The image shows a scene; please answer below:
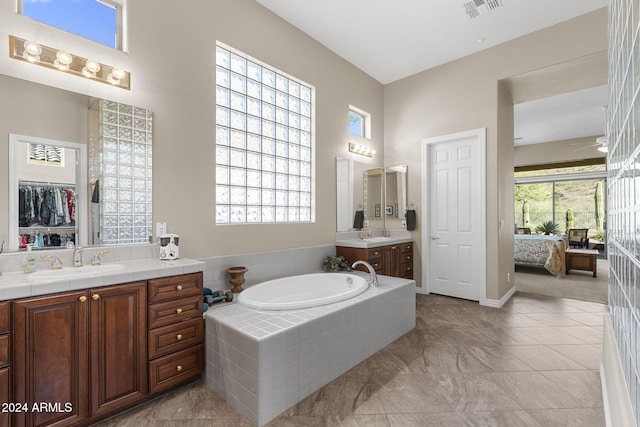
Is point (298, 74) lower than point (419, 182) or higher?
higher

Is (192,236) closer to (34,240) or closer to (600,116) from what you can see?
(34,240)

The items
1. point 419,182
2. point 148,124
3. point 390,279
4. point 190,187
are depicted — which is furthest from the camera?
point 419,182

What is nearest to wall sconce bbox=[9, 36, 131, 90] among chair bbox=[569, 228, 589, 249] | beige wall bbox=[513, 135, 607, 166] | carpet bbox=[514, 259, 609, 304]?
carpet bbox=[514, 259, 609, 304]

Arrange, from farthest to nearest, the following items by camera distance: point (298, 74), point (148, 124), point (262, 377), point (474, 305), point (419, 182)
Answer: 1. point (419, 182)
2. point (474, 305)
3. point (298, 74)
4. point (148, 124)
5. point (262, 377)

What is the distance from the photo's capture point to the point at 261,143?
328 cm

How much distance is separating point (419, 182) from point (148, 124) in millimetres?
3607

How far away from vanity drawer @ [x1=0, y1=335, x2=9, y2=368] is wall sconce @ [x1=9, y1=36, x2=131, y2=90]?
1.63 metres

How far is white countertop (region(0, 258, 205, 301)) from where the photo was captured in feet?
4.82

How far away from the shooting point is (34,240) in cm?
190

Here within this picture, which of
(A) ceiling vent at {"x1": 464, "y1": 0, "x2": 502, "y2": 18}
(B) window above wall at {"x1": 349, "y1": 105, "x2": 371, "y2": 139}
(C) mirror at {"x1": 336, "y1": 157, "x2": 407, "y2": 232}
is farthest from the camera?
(B) window above wall at {"x1": 349, "y1": 105, "x2": 371, "y2": 139}

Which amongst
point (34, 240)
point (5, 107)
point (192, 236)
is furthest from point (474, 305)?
point (5, 107)

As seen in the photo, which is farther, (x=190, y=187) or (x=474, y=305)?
(x=474, y=305)

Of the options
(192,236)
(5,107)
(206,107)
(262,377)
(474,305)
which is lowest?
(474,305)

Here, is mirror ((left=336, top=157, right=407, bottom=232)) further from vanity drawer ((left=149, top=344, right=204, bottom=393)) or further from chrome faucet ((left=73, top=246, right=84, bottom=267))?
chrome faucet ((left=73, top=246, right=84, bottom=267))
